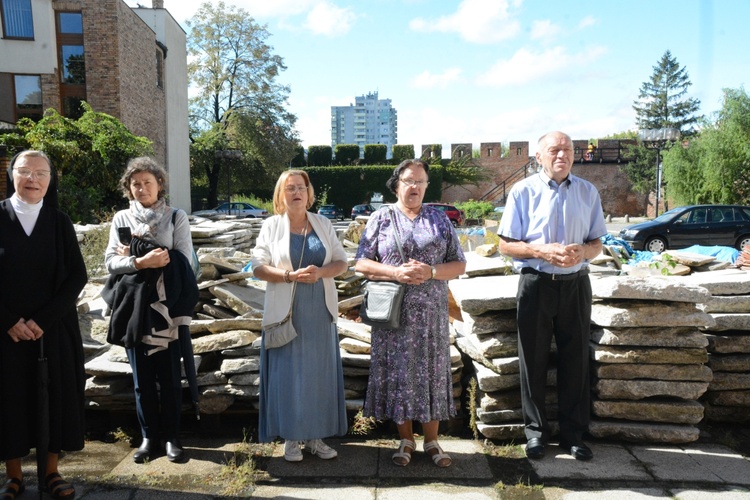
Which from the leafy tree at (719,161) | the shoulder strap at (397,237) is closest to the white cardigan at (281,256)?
the shoulder strap at (397,237)

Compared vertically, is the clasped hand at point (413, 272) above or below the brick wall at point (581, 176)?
below

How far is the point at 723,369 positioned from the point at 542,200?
1.93 m

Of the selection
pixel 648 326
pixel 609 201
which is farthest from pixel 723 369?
pixel 609 201

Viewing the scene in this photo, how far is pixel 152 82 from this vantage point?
24.0 m

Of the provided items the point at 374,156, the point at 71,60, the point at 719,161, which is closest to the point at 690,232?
the point at 719,161

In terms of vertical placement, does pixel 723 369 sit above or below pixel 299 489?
above

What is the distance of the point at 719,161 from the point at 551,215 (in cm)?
2474

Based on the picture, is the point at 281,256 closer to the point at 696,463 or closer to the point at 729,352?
the point at 696,463

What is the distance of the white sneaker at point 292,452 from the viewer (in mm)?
3658

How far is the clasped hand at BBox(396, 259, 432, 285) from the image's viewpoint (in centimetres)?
349

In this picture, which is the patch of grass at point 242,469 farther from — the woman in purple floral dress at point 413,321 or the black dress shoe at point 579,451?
the black dress shoe at point 579,451

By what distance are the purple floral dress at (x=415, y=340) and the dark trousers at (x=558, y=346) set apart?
0.50m

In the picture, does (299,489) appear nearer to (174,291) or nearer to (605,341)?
(174,291)

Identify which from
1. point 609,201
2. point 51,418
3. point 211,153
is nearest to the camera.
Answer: point 51,418
